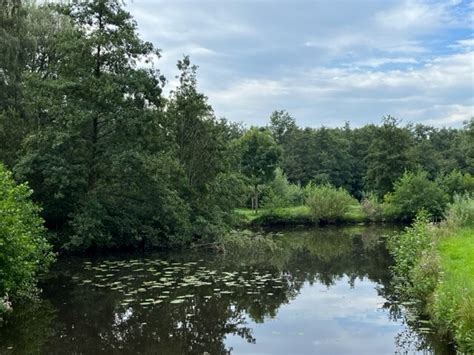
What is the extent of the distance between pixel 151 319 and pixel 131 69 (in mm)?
14356

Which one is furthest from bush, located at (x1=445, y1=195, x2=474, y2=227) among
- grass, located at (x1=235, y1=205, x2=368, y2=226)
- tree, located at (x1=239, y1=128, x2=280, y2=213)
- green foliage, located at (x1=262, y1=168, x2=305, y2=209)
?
tree, located at (x1=239, y1=128, x2=280, y2=213)

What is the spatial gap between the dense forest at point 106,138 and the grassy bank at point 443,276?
10767 mm

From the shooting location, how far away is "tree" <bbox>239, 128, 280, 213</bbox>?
42.5 meters

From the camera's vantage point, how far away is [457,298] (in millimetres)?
8688

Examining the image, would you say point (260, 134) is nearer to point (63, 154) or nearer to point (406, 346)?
point (63, 154)

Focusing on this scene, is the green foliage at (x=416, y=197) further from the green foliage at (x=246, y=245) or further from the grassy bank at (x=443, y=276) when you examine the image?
the grassy bank at (x=443, y=276)

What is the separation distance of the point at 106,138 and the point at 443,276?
16.3m

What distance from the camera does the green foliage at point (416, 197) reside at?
39.3 metres

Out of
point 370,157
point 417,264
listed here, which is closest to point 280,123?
point 370,157

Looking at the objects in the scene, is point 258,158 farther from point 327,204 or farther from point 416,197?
point 416,197

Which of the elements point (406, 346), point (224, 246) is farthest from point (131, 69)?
point (406, 346)

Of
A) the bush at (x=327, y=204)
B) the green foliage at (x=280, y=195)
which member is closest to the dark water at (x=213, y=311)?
the bush at (x=327, y=204)

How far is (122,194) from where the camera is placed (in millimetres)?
22797

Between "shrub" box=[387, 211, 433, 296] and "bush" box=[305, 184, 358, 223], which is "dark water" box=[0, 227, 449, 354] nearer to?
"shrub" box=[387, 211, 433, 296]
